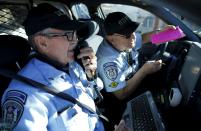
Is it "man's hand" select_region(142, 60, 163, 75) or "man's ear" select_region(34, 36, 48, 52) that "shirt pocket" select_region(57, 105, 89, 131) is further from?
"man's hand" select_region(142, 60, 163, 75)

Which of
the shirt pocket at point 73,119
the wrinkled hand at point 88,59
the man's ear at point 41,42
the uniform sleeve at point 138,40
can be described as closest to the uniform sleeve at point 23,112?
the shirt pocket at point 73,119

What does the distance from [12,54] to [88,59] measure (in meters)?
0.56

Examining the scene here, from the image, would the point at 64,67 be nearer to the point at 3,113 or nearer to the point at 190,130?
the point at 3,113

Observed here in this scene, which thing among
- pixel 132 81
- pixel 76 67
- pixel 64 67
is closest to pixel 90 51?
pixel 76 67

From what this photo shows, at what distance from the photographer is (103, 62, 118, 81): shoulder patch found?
7.95 feet

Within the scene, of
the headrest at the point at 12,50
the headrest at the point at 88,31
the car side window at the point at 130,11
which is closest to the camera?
the headrest at the point at 12,50

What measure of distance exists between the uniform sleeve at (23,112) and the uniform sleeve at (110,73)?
0.89 meters

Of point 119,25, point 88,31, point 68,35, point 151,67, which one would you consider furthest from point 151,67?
point 68,35

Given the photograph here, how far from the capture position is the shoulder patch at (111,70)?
242cm

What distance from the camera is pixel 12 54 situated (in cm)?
168

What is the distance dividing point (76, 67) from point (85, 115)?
343mm

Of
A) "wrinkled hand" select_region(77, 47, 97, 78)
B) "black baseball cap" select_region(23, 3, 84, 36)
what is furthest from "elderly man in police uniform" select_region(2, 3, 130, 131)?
"wrinkled hand" select_region(77, 47, 97, 78)

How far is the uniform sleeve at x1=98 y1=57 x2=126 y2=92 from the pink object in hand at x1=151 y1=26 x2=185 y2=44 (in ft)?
1.91

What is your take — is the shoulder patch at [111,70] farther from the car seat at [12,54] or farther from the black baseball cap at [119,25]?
the car seat at [12,54]
